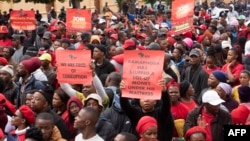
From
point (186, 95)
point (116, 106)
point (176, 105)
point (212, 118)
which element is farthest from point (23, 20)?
point (212, 118)

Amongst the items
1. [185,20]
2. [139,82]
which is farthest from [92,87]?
[185,20]

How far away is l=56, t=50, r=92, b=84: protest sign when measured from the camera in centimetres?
775

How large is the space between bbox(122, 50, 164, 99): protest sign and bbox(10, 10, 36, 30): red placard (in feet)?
27.8

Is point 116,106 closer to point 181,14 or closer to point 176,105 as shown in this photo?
point 176,105

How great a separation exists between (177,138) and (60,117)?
1327mm

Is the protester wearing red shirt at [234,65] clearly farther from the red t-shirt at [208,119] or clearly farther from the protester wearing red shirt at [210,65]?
the red t-shirt at [208,119]

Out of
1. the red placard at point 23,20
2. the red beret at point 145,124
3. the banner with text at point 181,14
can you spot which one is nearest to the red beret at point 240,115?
the red beret at point 145,124

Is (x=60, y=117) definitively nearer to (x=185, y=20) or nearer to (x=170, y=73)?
(x=170, y=73)

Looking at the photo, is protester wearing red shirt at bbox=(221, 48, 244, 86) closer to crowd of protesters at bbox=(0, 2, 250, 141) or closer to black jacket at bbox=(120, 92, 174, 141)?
crowd of protesters at bbox=(0, 2, 250, 141)

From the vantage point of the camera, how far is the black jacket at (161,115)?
6697 millimetres

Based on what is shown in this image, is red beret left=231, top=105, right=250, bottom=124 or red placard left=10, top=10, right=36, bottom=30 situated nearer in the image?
red beret left=231, top=105, right=250, bottom=124

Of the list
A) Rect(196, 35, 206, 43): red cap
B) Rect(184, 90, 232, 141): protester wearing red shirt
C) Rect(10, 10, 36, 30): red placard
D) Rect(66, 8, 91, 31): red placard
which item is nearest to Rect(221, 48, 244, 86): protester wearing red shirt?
Rect(184, 90, 232, 141): protester wearing red shirt

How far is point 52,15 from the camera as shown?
31.7m

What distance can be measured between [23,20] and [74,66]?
751cm
